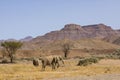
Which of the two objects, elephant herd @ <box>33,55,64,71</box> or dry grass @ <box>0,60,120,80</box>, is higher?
elephant herd @ <box>33,55,64,71</box>

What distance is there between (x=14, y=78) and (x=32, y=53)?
115090 mm

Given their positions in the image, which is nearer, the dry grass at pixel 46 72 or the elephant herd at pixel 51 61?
the dry grass at pixel 46 72

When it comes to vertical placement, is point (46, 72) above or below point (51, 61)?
below

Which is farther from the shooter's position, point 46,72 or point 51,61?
point 51,61

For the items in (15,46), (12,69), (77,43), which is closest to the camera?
(12,69)

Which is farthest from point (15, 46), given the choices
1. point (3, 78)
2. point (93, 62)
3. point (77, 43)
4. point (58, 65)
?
point (77, 43)

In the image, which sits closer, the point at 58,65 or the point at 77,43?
the point at 58,65

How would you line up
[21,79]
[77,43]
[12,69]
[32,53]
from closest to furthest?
[21,79] → [12,69] → [32,53] → [77,43]

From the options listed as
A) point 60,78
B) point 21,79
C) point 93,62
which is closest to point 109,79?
point 60,78

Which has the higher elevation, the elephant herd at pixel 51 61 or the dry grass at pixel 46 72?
the elephant herd at pixel 51 61

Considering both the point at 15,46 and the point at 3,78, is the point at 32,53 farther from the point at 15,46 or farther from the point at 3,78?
the point at 3,78

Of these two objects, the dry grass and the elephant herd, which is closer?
the dry grass

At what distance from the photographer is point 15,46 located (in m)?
83.8

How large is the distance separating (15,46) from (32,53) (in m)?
58.0
